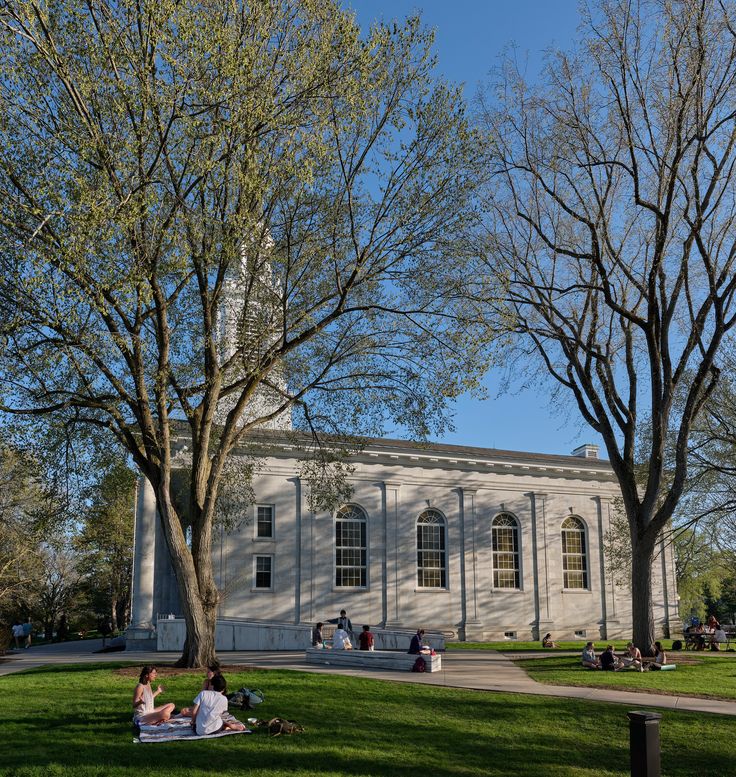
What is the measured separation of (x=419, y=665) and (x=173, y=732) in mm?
9407

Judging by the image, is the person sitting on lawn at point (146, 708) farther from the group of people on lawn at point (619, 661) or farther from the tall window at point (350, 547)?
the tall window at point (350, 547)

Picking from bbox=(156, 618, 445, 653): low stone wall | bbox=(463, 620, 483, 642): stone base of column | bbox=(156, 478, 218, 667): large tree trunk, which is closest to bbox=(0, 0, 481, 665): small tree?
bbox=(156, 478, 218, 667): large tree trunk

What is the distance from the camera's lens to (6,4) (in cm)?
1467

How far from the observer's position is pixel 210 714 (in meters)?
12.4

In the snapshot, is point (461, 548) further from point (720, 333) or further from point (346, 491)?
point (720, 333)

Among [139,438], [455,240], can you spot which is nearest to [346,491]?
[139,438]

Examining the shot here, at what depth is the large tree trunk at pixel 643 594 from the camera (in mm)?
23594

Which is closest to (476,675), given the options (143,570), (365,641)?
(365,641)

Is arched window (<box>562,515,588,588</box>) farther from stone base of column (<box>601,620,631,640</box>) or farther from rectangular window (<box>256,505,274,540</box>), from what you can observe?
rectangular window (<box>256,505,274,540</box>)

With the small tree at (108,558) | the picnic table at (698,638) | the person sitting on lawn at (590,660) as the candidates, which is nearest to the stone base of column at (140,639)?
the small tree at (108,558)

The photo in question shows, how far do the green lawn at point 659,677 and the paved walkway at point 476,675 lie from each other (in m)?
0.57

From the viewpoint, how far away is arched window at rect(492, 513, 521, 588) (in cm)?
3906

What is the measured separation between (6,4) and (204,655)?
13.7m

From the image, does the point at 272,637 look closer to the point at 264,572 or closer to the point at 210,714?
the point at 264,572
